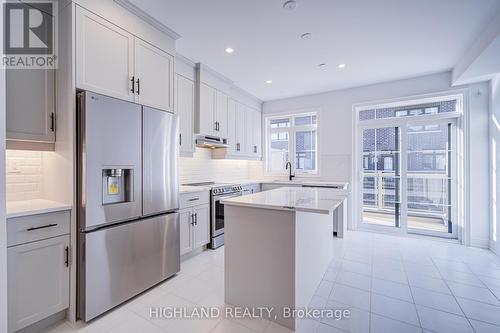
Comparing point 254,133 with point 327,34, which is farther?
point 254,133

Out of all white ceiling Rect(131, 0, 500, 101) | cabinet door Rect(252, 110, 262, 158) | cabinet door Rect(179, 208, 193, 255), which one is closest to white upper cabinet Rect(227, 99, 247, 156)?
cabinet door Rect(252, 110, 262, 158)

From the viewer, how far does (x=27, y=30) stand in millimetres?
1763

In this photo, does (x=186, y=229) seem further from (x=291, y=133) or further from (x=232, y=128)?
(x=291, y=133)

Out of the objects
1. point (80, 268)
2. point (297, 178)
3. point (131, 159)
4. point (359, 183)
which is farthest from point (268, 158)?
point (80, 268)

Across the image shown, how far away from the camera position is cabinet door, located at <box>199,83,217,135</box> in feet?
11.4

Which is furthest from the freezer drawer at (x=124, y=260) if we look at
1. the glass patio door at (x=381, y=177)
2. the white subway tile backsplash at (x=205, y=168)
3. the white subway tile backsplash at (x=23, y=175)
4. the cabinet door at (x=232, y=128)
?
the glass patio door at (x=381, y=177)

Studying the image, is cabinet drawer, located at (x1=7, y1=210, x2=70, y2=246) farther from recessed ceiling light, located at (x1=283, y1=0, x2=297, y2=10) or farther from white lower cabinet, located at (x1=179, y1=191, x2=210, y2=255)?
recessed ceiling light, located at (x1=283, y1=0, x2=297, y2=10)

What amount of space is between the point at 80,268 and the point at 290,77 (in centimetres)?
368

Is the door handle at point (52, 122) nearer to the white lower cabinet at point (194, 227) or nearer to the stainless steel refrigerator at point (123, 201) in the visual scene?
the stainless steel refrigerator at point (123, 201)

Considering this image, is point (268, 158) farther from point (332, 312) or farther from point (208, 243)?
point (332, 312)

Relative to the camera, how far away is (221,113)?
3.94m

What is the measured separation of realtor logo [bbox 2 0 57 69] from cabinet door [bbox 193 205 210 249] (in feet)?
6.92

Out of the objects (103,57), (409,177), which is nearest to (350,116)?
(409,177)

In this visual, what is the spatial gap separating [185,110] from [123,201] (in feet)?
5.47
